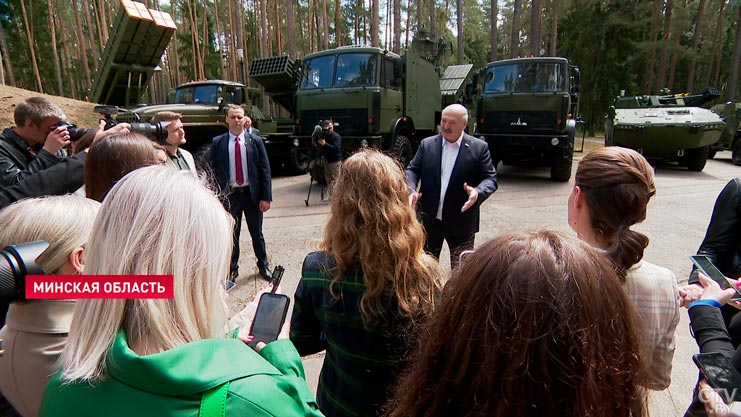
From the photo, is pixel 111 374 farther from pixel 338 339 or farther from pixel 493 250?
pixel 338 339

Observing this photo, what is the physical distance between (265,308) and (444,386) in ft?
2.00

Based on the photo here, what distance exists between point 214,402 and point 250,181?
385 cm

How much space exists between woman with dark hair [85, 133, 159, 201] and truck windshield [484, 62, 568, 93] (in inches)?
373

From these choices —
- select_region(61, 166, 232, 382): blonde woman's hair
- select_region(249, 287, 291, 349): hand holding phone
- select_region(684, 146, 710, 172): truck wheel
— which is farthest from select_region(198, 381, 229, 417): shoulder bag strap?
select_region(684, 146, 710, 172): truck wheel

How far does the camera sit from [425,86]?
426 inches

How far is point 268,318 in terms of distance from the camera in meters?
1.19

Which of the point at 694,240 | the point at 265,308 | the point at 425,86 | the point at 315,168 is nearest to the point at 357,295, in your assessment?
the point at 265,308

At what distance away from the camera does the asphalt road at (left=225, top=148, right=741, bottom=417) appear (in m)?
3.06

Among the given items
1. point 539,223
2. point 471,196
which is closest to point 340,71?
point 539,223

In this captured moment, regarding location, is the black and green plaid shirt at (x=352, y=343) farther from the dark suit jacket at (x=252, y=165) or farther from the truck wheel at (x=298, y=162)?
the truck wheel at (x=298, y=162)

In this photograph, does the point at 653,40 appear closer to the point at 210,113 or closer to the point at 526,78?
the point at 526,78

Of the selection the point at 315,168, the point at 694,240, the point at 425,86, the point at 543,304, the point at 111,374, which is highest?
the point at 425,86

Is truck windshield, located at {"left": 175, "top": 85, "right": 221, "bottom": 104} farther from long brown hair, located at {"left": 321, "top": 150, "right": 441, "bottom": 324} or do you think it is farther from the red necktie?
long brown hair, located at {"left": 321, "top": 150, "right": 441, "bottom": 324}

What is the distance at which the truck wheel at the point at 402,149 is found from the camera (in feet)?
30.3
